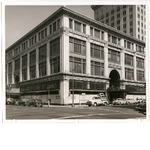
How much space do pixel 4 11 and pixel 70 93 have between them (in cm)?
607

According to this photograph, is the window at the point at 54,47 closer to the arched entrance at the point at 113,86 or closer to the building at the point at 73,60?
the building at the point at 73,60

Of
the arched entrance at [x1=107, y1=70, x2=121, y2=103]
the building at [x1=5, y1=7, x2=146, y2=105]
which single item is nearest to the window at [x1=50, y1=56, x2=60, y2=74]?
the building at [x1=5, y1=7, x2=146, y2=105]

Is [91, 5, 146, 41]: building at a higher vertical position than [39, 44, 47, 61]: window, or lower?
higher

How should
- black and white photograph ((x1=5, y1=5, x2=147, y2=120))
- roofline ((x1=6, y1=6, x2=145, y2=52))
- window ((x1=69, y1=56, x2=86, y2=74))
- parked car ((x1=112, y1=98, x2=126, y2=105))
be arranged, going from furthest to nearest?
1. window ((x1=69, y1=56, x2=86, y2=74))
2. parked car ((x1=112, y1=98, x2=126, y2=105))
3. roofline ((x1=6, y1=6, x2=145, y2=52))
4. black and white photograph ((x1=5, y1=5, x2=147, y2=120))

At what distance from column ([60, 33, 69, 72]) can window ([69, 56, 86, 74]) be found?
31 centimetres

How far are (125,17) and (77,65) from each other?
4.32 meters

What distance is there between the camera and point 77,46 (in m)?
11.9

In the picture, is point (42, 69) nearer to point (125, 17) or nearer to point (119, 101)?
point (119, 101)

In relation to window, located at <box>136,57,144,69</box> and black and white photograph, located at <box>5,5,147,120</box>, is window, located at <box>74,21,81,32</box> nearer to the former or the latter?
black and white photograph, located at <box>5,5,147,120</box>

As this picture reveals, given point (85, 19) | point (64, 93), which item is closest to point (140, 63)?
point (85, 19)

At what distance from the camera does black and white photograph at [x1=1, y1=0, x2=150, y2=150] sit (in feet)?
32.0

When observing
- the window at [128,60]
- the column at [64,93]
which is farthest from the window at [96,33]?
the column at [64,93]

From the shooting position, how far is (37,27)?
11125mm

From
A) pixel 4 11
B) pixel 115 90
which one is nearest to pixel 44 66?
pixel 4 11
